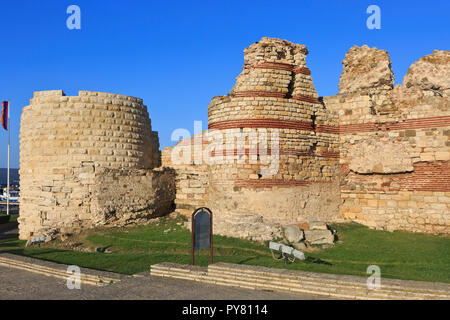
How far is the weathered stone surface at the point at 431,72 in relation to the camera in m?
14.6

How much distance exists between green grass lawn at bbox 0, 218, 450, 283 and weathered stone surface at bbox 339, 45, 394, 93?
5778mm

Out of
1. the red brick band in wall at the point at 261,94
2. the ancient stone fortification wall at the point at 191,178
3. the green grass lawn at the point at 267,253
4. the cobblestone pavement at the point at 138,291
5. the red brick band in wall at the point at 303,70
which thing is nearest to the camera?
the cobblestone pavement at the point at 138,291

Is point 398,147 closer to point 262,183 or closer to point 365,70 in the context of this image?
point 365,70

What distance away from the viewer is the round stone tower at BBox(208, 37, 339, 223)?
13.5 m

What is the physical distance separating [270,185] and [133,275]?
257 inches

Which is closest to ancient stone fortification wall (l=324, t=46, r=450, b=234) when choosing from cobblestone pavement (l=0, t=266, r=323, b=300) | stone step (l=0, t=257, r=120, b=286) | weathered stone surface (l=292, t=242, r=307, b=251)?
weathered stone surface (l=292, t=242, r=307, b=251)

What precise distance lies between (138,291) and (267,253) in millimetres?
5014

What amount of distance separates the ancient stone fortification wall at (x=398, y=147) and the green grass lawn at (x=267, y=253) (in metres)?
0.83

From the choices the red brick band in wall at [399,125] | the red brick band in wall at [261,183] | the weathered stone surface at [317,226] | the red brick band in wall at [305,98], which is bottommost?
the weathered stone surface at [317,226]

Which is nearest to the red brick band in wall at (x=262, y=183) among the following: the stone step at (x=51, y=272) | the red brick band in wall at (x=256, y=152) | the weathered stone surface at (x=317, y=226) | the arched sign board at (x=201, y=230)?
the red brick band in wall at (x=256, y=152)

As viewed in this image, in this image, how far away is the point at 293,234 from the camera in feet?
40.3

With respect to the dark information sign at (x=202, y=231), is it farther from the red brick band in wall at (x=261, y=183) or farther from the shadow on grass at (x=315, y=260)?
the red brick band in wall at (x=261, y=183)
